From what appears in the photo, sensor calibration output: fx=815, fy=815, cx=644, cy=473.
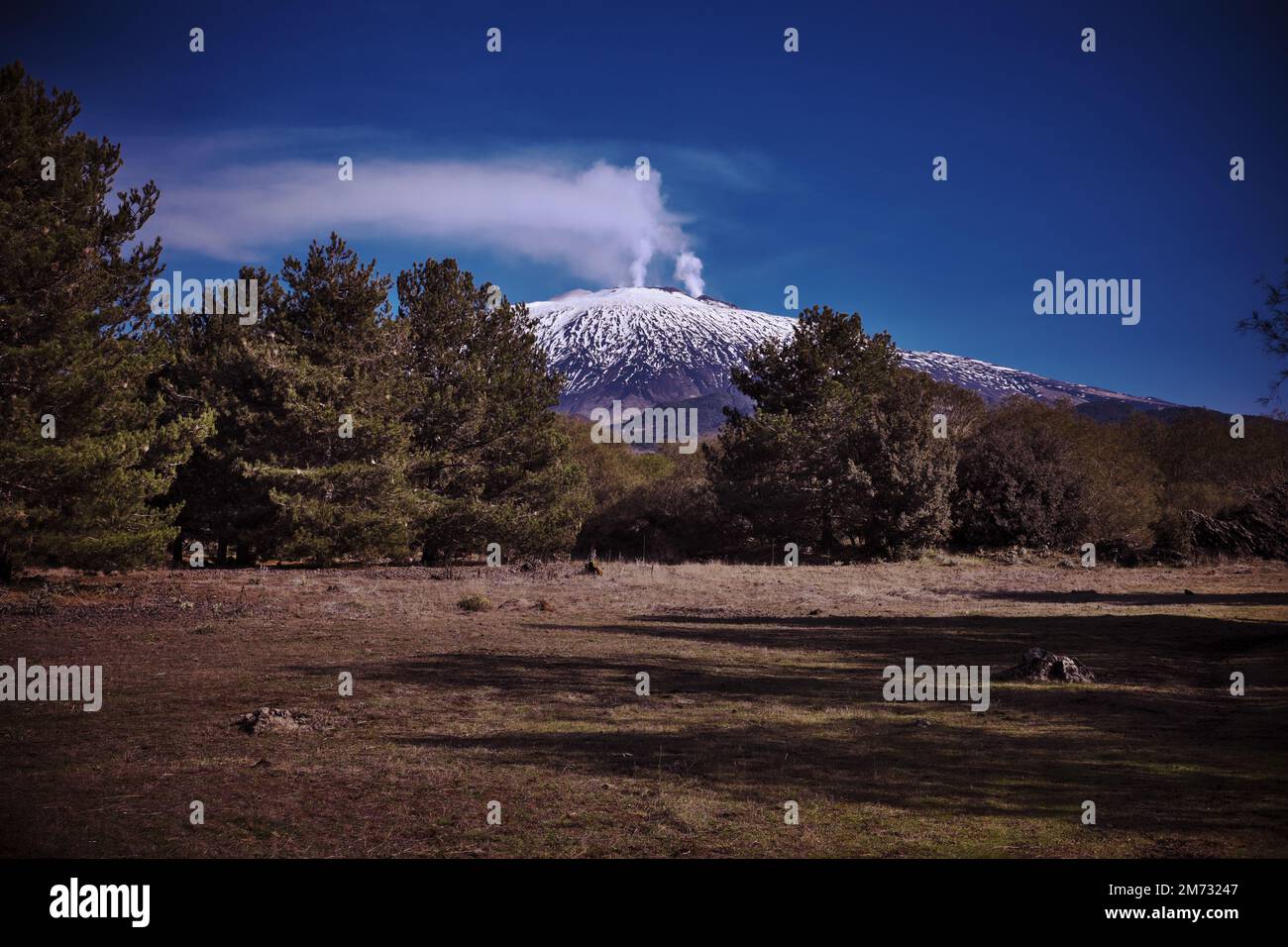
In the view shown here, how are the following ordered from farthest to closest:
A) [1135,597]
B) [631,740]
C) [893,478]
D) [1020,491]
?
1. [1020,491]
2. [893,478]
3. [1135,597]
4. [631,740]

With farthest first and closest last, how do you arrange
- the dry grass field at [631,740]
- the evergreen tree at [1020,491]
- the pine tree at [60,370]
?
the evergreen tree at [1020,491] < the pine tree at [60,370] < the dry grass field at [631,740]

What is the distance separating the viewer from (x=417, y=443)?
42062 millimetres

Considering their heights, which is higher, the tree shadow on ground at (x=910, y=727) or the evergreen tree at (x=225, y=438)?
the evergreen tree at (x=225, y=438)

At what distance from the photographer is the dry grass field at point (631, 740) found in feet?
20.5

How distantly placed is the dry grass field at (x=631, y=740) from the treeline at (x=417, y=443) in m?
5.80

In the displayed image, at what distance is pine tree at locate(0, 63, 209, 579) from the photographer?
807 inches

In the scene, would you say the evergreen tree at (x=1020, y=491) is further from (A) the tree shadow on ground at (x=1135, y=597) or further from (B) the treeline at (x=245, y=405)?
(B) the treeline at (x=245, y=405)

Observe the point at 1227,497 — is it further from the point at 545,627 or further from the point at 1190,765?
the point at 1190,765

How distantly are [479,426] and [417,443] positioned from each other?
128 inches

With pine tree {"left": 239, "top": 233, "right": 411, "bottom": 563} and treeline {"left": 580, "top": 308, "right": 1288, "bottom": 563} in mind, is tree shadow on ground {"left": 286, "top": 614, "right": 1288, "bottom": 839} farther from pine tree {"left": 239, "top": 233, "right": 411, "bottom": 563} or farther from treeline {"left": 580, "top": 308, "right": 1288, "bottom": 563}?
treeline {"left": 580, "top": 308, "right": 1288, "bottom": 563}

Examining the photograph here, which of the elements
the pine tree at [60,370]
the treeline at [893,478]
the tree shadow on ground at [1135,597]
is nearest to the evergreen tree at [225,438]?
the pine tree at [60,370]

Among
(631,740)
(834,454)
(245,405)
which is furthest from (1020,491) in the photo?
(631,740)

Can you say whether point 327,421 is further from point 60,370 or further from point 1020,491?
point 1020,491
